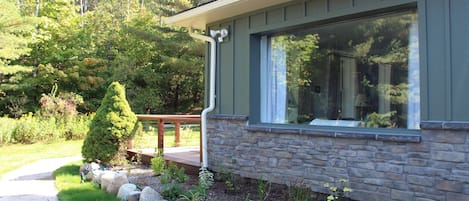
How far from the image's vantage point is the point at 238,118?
5105mm

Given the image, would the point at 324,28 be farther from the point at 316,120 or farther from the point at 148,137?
the point at 148,137

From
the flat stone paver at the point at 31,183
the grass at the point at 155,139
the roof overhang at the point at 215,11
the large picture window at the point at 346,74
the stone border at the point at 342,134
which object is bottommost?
the flat stone paver at the point at 31,183

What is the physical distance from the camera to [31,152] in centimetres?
936

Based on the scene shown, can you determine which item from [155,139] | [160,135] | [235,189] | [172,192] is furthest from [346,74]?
[155,139]

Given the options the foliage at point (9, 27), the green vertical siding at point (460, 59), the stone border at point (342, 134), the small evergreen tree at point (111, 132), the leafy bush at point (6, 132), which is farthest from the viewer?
the foliage at point (9, 27)

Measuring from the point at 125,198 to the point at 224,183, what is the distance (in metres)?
1.39

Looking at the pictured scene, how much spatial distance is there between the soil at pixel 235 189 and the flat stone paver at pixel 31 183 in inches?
46.3

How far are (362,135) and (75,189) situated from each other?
386cm

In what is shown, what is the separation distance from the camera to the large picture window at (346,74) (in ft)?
11.9

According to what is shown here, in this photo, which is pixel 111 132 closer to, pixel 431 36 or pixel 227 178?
pixel 227 178

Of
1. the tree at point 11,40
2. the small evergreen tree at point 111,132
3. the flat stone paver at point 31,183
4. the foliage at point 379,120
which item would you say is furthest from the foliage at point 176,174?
the tree at point 11,40

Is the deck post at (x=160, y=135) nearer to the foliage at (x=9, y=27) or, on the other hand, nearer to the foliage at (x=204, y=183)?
the foliage at (x=204, y=183)

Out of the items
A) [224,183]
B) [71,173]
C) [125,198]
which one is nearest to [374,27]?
[224,183]

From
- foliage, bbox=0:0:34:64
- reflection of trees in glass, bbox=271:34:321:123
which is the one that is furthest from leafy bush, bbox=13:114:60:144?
reflection of trees in glass, bbox=271:34:321:123
